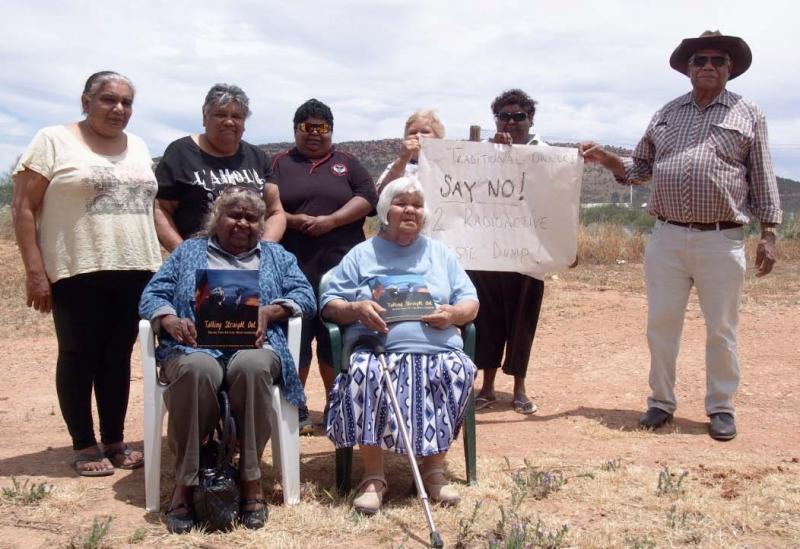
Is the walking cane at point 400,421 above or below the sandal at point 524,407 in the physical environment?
above

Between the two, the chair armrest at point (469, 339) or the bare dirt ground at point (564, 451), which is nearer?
the bare dirt ground at point (564, 451)

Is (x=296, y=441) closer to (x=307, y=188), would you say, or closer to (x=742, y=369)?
(x=307, y=188)

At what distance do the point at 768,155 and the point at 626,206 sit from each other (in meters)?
19.8

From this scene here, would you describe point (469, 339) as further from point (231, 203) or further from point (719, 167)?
point (719, 167)

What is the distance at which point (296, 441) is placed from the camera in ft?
13.0

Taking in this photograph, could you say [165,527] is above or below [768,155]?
below

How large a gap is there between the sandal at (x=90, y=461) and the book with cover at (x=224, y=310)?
3.58ft

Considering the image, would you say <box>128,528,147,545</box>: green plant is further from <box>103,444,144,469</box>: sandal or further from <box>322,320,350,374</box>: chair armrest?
<box>322,320,350,374</box>: chair armrest

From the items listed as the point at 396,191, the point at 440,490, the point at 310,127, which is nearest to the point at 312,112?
the point at 310,127

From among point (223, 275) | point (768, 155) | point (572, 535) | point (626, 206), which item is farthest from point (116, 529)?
point (626, 206)

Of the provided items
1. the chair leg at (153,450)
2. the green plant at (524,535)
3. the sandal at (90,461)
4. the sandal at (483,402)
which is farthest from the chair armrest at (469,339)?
the sandal at (90,461)

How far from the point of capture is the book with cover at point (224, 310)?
12.4 ft

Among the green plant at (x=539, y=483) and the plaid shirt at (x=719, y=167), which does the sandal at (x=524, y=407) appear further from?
the plaid shirt at (x=719, y=167)

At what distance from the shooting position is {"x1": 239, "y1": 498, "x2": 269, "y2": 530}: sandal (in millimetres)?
3629
